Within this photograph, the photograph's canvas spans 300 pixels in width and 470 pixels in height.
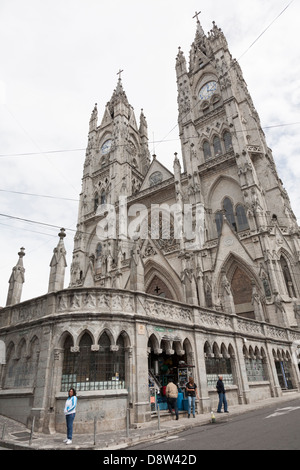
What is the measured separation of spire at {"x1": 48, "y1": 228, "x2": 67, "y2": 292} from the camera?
11.4 metres

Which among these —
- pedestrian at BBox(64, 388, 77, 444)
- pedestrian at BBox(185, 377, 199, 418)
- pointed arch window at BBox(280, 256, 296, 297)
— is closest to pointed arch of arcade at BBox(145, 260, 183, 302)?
pointed arch window at BBox(280, 256, 296, 297)

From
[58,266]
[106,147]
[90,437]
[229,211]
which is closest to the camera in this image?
[90,437]

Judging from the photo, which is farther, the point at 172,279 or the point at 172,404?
the point at 172,279

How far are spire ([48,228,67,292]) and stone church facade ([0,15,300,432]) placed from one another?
0.08 m

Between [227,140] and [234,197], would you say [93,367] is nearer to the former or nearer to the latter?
[234,197]

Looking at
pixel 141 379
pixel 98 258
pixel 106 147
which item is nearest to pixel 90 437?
pixel 141 379

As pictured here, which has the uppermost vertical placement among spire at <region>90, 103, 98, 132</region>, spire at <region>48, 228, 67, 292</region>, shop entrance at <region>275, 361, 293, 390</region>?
spire at <region>90, 103, 98, 132</region>

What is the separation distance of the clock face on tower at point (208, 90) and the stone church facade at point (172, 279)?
0.57 feet

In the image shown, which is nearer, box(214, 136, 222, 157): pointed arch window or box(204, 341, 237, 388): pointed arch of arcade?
box(204, 341, 237, 388): pointed arch of arcade

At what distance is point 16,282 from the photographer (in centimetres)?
1385

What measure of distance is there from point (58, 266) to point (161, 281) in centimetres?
1728

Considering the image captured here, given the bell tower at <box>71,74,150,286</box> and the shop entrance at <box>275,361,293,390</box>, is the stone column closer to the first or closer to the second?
the shop entrance at <box>275,361,293,390</box>
